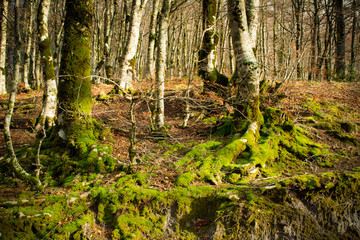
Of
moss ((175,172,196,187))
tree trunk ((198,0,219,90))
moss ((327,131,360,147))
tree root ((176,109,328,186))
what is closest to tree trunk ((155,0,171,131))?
tree root ((176,109,328,186))

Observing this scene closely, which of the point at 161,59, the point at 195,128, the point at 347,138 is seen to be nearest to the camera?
the point at 347,138

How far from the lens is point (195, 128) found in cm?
678

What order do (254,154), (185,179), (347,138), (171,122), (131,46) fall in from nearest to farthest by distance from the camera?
(185,179)
(254,154)
(347,138)
(171,122)
(131,46)

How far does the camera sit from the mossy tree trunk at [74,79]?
4336 millimetres

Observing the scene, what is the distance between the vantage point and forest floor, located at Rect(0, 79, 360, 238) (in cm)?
394

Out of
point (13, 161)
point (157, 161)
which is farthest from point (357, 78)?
point (13, 161)

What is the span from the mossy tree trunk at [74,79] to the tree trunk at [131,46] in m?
4.83

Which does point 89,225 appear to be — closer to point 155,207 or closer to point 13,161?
point 155,207

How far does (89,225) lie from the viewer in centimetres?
262

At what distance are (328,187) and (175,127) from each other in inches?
195

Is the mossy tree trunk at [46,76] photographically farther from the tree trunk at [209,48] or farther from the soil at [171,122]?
the tree trunk at [209,48]

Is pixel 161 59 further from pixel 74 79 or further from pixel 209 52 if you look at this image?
pixel 209 52

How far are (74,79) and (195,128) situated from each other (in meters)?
3.95

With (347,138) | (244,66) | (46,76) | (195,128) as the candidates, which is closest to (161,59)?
(195,128)
